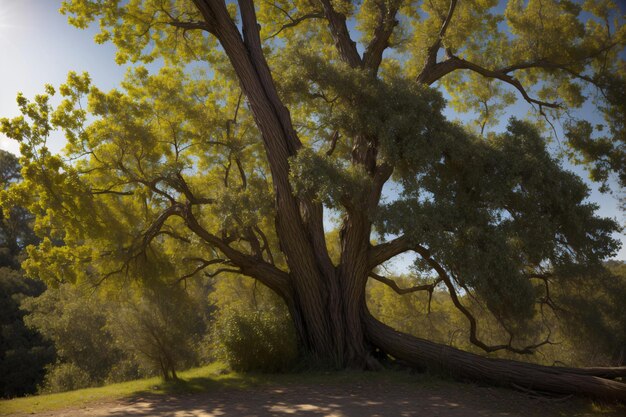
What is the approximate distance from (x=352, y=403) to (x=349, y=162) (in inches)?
206

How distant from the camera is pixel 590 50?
10656 millimetres

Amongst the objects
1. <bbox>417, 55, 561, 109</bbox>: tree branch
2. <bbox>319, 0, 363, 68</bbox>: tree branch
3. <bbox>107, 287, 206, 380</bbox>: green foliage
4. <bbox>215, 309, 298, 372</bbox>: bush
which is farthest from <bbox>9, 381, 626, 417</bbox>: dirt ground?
<bbox>319, 0, 363, 68</bbox>: tree branch

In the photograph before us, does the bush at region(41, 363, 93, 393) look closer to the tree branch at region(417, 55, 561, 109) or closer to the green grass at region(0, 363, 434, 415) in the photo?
the green grass at region(0, 363, 434, 415)

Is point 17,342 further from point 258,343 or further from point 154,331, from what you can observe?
point 258,343

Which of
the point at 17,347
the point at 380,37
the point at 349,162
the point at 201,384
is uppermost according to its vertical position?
the point at 380,37

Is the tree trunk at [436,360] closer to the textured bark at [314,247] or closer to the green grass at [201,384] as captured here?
the textured bark at [314,247]

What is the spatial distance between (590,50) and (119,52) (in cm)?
1175

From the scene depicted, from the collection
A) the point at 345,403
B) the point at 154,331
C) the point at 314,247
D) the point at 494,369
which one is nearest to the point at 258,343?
the point at 154,331

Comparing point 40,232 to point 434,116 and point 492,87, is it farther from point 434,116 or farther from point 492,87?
point 492,87

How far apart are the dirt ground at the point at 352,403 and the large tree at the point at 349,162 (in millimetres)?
865

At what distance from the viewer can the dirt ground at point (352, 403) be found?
6.45 meters

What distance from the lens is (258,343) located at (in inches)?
391

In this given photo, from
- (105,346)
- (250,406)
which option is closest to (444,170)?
(250,406)

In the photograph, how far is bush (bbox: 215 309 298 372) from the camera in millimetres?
9867
